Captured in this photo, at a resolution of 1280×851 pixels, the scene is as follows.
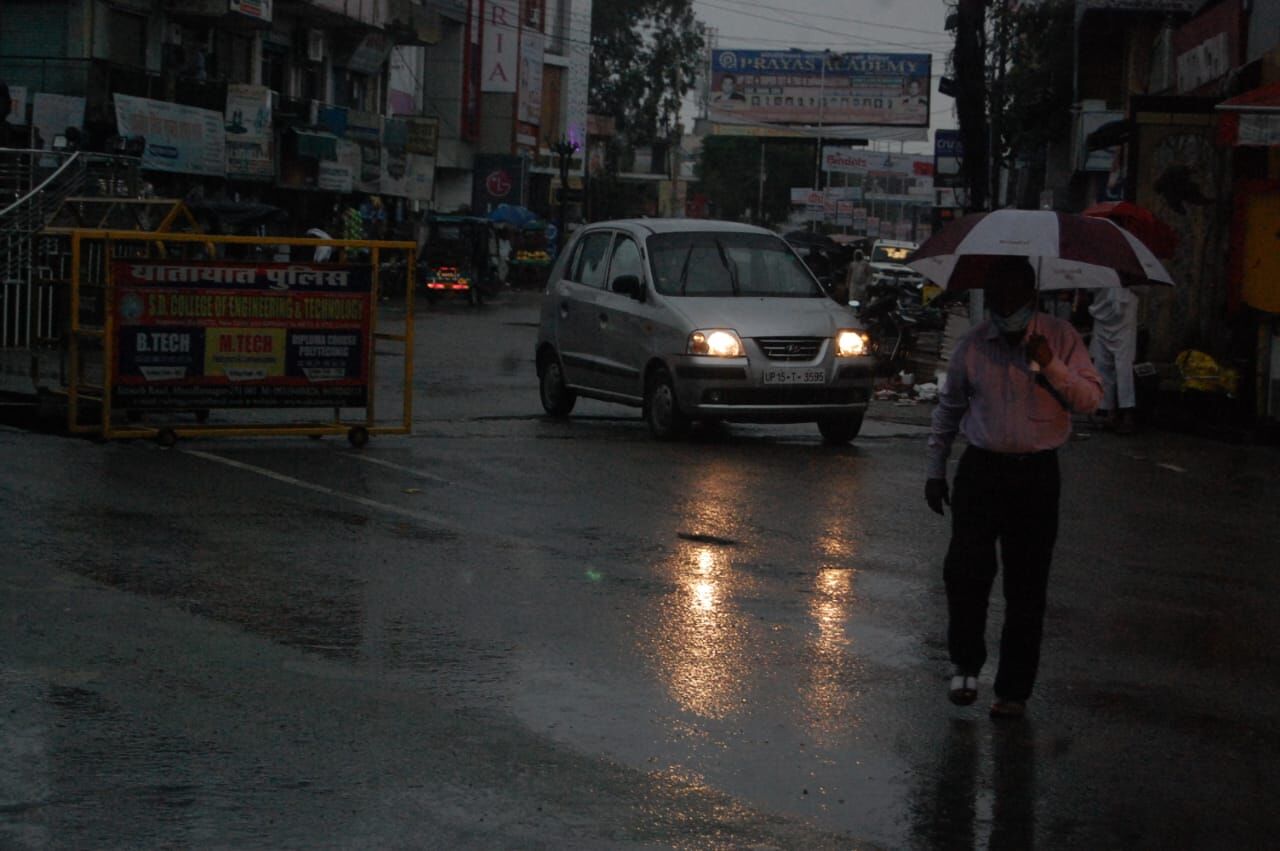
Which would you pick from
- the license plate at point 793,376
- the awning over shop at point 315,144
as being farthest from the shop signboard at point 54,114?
the license plate at point 793,376

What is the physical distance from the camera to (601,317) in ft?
53.3

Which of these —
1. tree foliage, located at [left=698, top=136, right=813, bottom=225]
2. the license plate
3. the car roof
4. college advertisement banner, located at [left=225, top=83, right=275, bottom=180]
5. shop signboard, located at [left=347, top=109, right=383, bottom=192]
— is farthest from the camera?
tree foliage, located at [left=698, top=136, right=813, bottom=225]

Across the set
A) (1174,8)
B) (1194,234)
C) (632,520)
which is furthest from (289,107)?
(632,520)

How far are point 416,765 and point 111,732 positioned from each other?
3.29ft

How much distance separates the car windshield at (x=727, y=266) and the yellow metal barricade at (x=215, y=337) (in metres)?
2.57

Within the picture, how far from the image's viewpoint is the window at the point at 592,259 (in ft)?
54.8

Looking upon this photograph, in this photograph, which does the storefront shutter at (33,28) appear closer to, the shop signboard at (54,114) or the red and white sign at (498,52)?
the shop signboard at (54,114)

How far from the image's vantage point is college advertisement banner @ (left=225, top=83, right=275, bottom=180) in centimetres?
4291

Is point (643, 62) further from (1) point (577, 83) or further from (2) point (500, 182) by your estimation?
(2) point (500, 182)

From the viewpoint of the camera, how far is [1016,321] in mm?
6520

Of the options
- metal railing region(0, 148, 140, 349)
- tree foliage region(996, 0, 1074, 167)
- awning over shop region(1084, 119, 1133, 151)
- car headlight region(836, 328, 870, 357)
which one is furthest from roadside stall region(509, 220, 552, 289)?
car headlight region(836, 328, 870, 357)

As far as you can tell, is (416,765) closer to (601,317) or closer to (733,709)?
(733,709)

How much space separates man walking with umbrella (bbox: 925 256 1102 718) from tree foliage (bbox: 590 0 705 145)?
273 ft

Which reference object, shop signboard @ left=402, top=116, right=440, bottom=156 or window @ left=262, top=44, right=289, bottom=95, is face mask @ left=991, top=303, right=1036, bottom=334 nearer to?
window @ left=262, top=44, right=289, bottom=95
